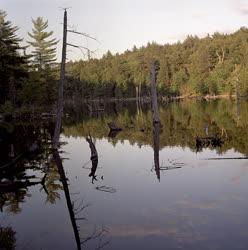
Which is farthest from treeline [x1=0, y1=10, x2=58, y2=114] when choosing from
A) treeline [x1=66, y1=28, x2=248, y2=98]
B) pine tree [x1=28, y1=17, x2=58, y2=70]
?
treeline [x1=66, y1=28, x2=248, y2=98]

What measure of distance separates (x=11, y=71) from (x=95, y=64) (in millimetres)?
128346

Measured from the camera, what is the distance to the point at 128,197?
1453cm

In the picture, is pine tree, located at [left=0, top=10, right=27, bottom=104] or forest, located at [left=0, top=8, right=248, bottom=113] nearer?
pine tree, located at [left=0, top=10, right=27, bottom=104]

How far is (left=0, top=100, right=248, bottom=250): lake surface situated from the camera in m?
10.5

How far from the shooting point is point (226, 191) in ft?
48.5

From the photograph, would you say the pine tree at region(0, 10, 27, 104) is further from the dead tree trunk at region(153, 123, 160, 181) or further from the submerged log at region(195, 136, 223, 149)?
the submerged log at region(195, 136, 223, 149)

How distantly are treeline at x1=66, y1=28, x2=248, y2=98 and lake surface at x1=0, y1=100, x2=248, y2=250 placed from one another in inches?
3197

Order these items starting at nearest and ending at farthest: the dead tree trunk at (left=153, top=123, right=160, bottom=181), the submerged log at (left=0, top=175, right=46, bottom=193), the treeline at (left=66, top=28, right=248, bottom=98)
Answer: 1. the submerged log at (left=0, top=175, right=46, bottom=193)
2. the dead tree trunk at (left=153, top=123, right=160, bottom=181)
3. the treeline at (left=66, top=28, right=248, bottom=98)

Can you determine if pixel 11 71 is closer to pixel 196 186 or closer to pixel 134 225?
pixel 196 186

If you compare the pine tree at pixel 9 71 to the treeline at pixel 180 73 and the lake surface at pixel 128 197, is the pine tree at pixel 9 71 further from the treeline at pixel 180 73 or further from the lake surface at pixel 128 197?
the treeline at pixel 180 73

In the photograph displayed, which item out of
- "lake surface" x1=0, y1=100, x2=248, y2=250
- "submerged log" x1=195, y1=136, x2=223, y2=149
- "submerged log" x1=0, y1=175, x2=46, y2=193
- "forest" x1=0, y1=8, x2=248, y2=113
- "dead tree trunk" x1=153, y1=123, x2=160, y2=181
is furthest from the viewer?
"forest" x1=0, y1=8, x2=248, y2=113

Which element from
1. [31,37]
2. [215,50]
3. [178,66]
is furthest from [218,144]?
[178,66]

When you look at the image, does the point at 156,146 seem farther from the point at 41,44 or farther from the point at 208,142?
the point at 41,44

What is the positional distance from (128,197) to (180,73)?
118 m
